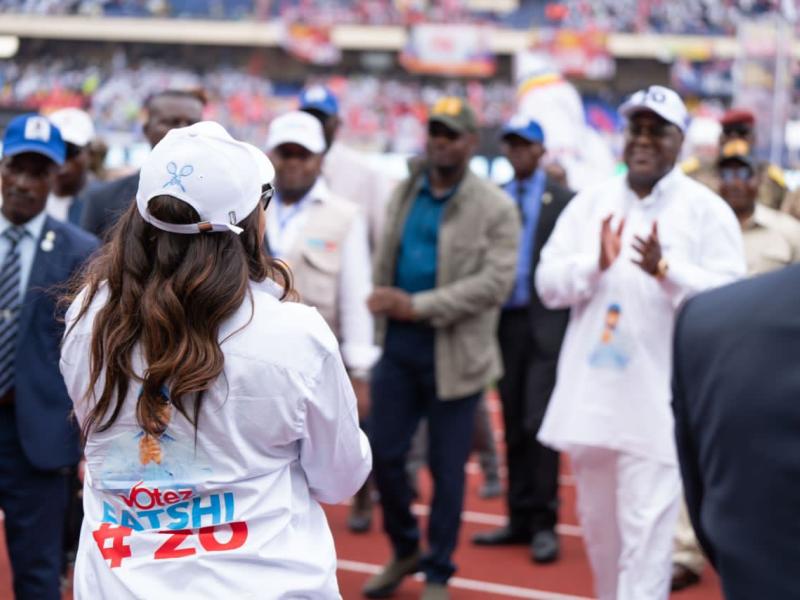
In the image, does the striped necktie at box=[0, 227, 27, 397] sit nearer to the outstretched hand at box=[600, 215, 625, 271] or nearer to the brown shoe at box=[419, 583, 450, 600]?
the outstretched hand at box=[600, 215, 625, 271]

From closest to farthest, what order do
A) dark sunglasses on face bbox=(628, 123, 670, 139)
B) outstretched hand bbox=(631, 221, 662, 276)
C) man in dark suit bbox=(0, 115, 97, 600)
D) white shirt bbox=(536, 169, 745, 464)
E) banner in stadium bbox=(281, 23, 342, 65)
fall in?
man in dark suit bbox=(0, 115, 97, 600)
outstretched hand bbox=(631, 221, 662, 276)
white shirt bbox=(536, 169, 745, 464)
dark sunglasses on face bbox=(628, 123, 670, 139)
banner in stadium bbox=(281, 23, 342, 65)

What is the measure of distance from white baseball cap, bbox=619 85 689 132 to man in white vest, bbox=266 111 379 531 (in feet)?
4.75

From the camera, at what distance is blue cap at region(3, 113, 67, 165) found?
14.7 ft

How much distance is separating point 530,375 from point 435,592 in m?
1.58

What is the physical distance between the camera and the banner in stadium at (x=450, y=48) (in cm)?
4034

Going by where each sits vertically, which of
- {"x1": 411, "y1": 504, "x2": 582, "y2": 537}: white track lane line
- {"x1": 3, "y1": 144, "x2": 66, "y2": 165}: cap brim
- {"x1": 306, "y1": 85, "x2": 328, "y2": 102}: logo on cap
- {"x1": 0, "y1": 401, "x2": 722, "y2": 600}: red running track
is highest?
{"x1": 306, "y1": 85, "x2": 328, "y2": 102}: logo on cap

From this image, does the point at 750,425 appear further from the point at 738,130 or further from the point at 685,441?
the point at 738,130

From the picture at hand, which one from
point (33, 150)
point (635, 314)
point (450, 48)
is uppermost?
point (450, 48)

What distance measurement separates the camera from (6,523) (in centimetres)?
433

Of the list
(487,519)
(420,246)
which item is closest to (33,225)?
(420,246)

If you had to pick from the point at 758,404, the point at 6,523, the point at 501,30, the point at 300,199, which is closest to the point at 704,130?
the point at 300,199

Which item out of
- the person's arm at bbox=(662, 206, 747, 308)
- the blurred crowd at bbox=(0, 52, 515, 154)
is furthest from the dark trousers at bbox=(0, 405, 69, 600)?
the blurred crowd at bbox=(0, 52, 515, 154)

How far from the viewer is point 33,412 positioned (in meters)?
4.27

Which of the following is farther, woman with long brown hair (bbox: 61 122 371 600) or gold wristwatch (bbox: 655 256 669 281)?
gold wristwatch (bbox: 655 256 669 281)
